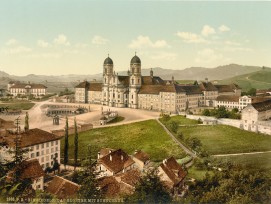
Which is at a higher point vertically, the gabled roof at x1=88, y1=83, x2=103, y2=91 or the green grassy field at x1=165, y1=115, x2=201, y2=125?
the gabled roof at x1=88, y1=83, x2=103, y2=91

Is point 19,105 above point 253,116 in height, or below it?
above

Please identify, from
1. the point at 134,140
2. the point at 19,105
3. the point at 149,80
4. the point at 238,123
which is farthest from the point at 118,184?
the point at 19,105

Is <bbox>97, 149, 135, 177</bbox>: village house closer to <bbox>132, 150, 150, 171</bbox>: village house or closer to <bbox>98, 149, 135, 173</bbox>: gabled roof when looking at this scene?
<bbox>98, 149, 135, 173</bbox>: gabled roof

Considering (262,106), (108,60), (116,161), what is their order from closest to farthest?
(116,161) < (262,106) < (108,60)

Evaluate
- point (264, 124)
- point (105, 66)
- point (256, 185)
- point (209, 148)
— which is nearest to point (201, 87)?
point (105, 66)

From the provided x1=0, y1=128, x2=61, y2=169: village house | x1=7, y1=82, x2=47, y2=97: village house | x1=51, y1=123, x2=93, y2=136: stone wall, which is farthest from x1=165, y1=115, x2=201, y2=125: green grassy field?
x1=7, y1=82, x2=47, y2=97: village house

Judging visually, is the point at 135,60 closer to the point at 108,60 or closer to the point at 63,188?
the point at 108,60
